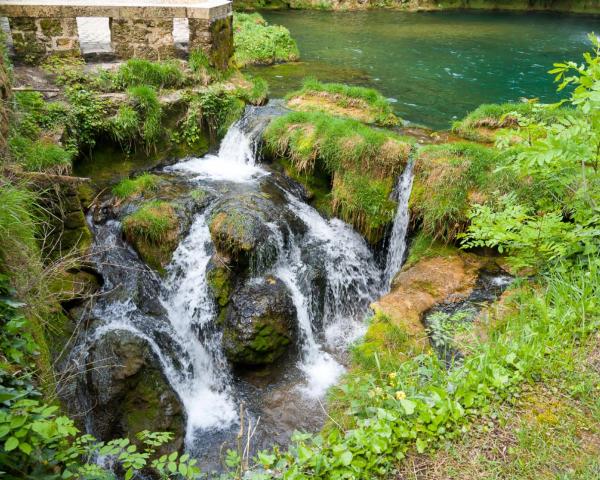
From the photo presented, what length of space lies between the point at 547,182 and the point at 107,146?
6.68m

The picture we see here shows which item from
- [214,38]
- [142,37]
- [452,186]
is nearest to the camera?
[452,186]

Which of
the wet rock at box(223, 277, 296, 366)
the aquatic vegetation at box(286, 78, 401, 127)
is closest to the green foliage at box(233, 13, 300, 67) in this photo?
the aquatic vegetation at box(286, 78, 401, 127)

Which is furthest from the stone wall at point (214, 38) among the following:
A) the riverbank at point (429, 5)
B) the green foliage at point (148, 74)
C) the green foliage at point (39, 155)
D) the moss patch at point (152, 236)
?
the riverbank at point (429, 5)

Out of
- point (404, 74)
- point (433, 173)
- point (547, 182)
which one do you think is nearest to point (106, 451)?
point (547, 182)

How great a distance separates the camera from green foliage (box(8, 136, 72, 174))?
20.1ft

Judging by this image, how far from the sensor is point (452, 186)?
6910mm

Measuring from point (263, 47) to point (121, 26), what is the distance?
6.58 metres

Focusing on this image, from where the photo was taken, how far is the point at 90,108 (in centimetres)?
768

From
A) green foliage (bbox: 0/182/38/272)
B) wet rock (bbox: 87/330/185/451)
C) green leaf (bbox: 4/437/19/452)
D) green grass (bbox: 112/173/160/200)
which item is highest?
green foliage (bbox: 0/182/38/272)

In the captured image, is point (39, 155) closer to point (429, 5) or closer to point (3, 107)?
point (3, 107)

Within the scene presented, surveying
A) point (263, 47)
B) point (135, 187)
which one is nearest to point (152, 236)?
point (135, 187)

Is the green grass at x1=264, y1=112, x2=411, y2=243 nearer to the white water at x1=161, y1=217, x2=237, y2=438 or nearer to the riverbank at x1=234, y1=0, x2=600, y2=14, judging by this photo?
the white water at x1=161, y1=217, x2=237, y2=438

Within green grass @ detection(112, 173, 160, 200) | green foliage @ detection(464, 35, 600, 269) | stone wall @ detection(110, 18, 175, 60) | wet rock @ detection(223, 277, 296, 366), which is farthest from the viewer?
stone wall @ detection(110, 18, 175, 60)

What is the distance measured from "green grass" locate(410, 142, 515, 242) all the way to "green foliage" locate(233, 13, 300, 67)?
28.1 ft
